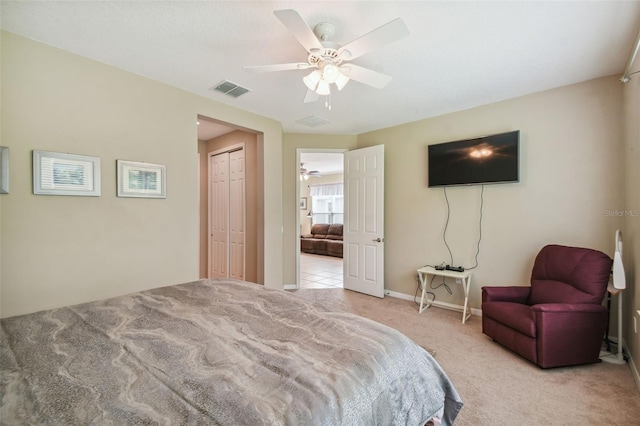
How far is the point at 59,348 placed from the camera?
1.14 metres

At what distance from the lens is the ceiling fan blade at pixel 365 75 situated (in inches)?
77.5

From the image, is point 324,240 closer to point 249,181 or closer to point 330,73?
point 249,181

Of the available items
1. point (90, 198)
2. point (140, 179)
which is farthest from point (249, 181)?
point (90, 198)

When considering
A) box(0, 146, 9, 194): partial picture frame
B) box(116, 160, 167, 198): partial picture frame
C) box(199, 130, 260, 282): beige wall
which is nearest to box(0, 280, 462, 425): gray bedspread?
box(0, 146, 9, 194): partial picture frame

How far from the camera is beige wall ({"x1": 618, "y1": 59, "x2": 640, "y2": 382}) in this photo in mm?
2099

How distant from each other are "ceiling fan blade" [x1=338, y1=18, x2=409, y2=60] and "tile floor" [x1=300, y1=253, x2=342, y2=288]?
3.84 metres

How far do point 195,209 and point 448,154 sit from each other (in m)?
3.19

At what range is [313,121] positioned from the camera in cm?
395

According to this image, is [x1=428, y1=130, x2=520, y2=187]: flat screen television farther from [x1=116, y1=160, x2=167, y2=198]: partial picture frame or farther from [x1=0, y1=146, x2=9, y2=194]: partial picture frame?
[x1=0, y1=146, x2=9, y2=194]: partial picture frame

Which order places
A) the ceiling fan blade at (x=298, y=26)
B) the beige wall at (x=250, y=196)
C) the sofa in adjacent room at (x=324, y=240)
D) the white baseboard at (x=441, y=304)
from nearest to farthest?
the ceiling fan blade at (x=298, y=26) < the white baseboard at (x=441, y=304) < the beige wall at (x=250, y=196) < the sofa in adjacent room at (x=324, y=240)

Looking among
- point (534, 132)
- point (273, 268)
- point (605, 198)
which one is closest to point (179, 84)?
point (273, 268)

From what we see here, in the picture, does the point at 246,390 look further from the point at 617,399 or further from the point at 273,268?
the point at 273,268

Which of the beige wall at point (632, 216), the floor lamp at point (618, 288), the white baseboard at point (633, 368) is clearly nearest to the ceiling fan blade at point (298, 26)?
the beige wall at point (632, 216)

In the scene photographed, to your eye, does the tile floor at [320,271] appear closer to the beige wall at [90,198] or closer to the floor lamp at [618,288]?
the beige wall at [90,198]
